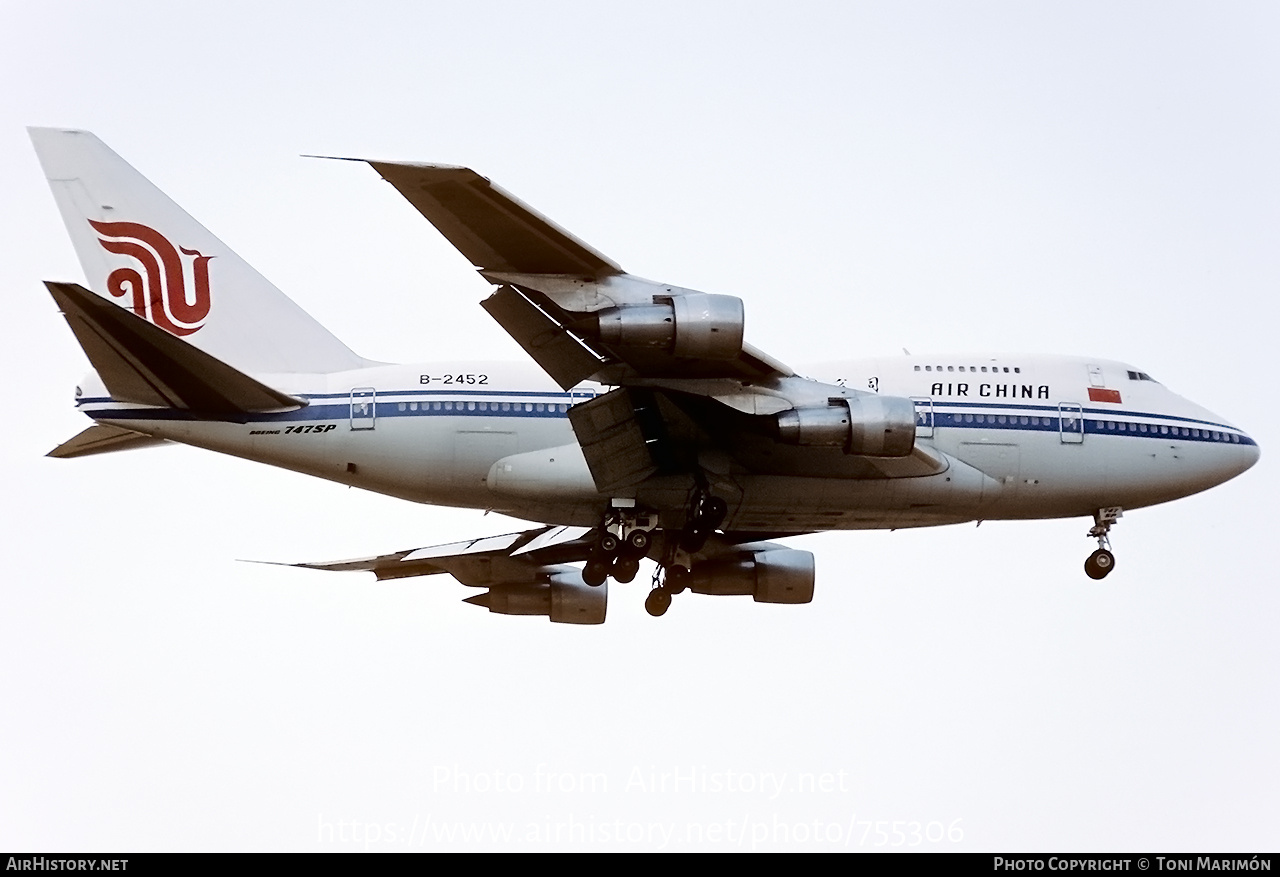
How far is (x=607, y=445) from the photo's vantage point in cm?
3086

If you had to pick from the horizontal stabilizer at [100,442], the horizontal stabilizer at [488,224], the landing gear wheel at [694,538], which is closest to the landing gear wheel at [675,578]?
the landing gear wheel at [694,538]

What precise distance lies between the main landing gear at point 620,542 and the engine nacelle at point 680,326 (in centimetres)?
521

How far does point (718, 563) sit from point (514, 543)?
154 inches

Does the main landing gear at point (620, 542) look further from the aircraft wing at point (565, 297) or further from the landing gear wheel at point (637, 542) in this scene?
the aircraft wing at point (565, 297)

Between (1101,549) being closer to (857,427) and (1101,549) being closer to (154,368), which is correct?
(857,427)

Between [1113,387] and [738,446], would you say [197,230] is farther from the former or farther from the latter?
[1113,387]

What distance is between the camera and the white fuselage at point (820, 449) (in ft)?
104

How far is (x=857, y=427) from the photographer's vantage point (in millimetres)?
29938

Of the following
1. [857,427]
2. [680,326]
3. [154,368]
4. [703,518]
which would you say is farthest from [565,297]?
[154,368]

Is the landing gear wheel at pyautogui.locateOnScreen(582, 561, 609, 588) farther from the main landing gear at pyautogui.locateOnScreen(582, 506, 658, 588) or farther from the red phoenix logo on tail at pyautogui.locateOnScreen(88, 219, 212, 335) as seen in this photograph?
the red phoenix logo on tail at pyautogui.locateOnScreen(88, 219, 212, 335)

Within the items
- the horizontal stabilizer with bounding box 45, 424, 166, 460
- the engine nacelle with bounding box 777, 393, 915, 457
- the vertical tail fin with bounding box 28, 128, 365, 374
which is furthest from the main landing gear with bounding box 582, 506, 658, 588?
the horizontal stabilizer with bounding box 45, 424, 166, 460
